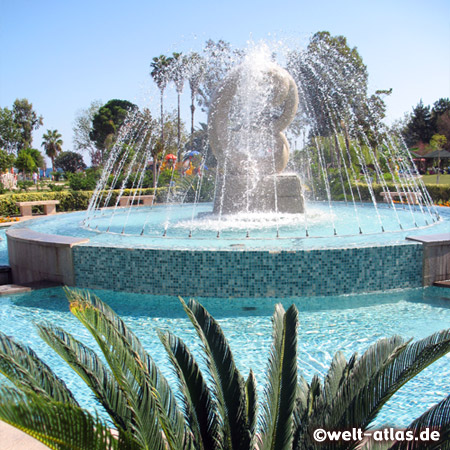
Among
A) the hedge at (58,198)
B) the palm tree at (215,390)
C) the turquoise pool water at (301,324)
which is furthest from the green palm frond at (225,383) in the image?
the hedge at (58,198)

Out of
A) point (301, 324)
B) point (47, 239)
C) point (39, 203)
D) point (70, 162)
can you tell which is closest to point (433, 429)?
point (301, 324)

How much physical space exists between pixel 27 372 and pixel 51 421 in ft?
1.57

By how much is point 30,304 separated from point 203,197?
1461 cm

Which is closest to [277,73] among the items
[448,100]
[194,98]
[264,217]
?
[264,217]

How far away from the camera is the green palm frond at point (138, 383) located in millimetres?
2002

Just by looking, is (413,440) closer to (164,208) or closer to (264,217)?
(264,217)

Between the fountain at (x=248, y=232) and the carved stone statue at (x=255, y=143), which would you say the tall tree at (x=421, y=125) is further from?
the carved stone statue at (x=255, y=143)

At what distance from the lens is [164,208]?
1467cm

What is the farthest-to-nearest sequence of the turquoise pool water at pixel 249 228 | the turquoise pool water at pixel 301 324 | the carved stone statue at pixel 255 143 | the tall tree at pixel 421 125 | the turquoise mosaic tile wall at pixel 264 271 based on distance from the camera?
the tall tree at pixel 421 125 → the carved stone statue at pixel 255 143 → the turquoise pool water at pixel 249 228 → the turquoise mosaic tile wall at pixel 264 271 → the turquoise pool water at pixel 301 324

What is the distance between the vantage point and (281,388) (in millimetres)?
2176

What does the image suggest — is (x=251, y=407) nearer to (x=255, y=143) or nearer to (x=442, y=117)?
(x=255, y=143)

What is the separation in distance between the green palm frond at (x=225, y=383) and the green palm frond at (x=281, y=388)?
0.36 feet

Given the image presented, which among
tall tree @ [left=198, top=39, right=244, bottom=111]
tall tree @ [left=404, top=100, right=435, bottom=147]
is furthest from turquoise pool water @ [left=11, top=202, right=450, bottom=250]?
tall tree @ [left=404, top=100, right=435, bottom=147]

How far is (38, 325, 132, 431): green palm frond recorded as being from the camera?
2.11 metres
